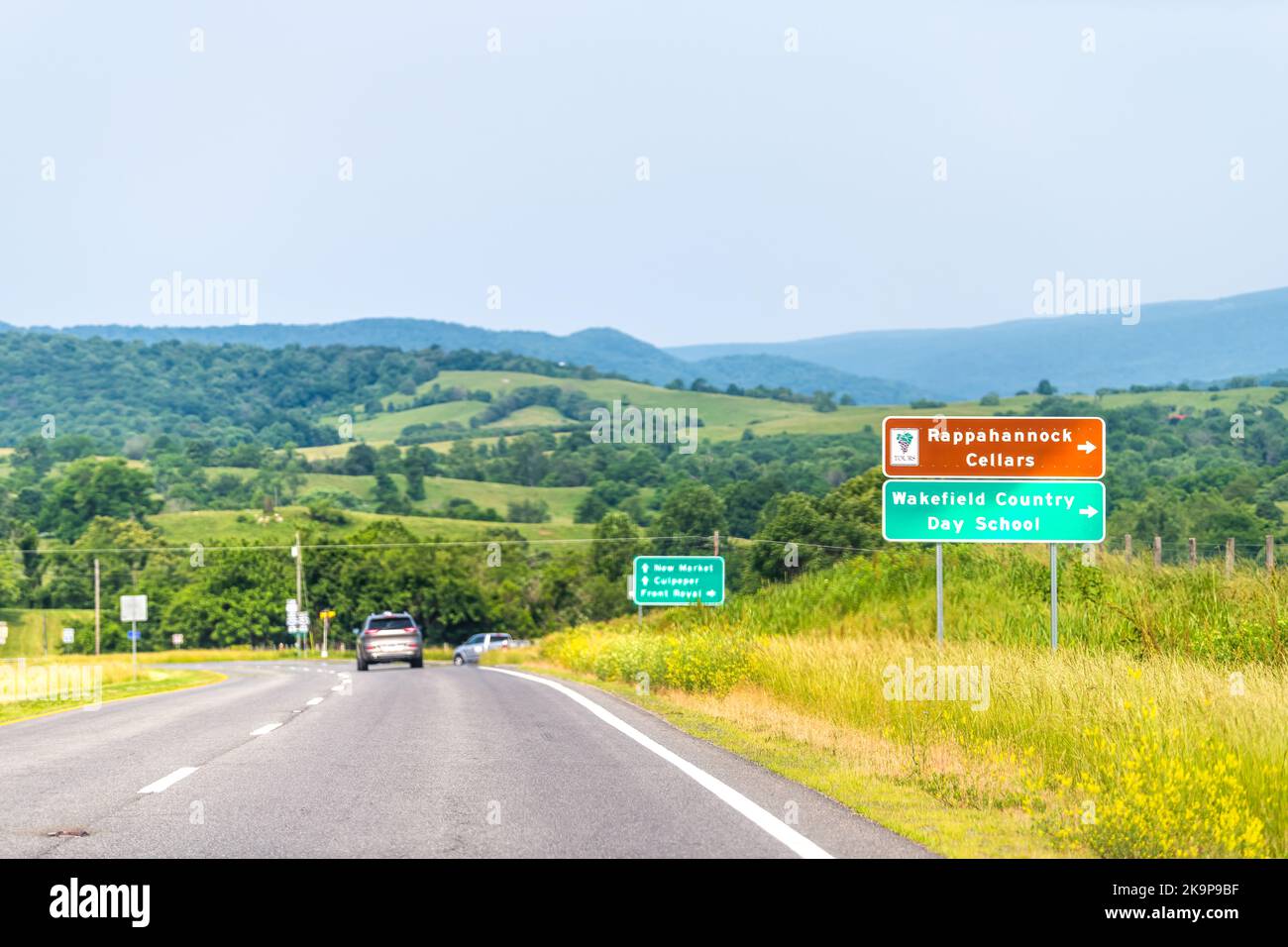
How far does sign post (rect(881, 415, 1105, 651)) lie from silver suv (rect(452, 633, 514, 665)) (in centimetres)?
5030

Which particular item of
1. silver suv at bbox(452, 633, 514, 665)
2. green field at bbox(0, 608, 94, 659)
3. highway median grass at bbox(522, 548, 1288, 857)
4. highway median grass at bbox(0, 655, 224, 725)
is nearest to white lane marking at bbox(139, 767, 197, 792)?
highway median grass at bbox(522, 548, 1288, 857)

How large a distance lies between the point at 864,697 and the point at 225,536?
139859mm

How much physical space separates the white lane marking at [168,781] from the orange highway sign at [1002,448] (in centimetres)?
1008

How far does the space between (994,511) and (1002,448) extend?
0.87m

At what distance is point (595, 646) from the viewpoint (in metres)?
38.9

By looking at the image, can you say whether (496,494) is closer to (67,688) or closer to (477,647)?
(477,647)

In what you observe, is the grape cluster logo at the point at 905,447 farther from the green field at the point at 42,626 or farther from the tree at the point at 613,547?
the green field at the point at 42,626

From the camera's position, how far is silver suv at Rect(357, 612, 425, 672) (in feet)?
157

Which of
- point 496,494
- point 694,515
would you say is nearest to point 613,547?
point 694,515

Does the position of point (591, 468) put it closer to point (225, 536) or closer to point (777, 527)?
point (225, 536)

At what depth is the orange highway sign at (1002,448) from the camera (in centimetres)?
2009

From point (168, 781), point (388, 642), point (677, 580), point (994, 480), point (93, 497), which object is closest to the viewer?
point (168, 781)

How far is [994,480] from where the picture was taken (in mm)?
19984
